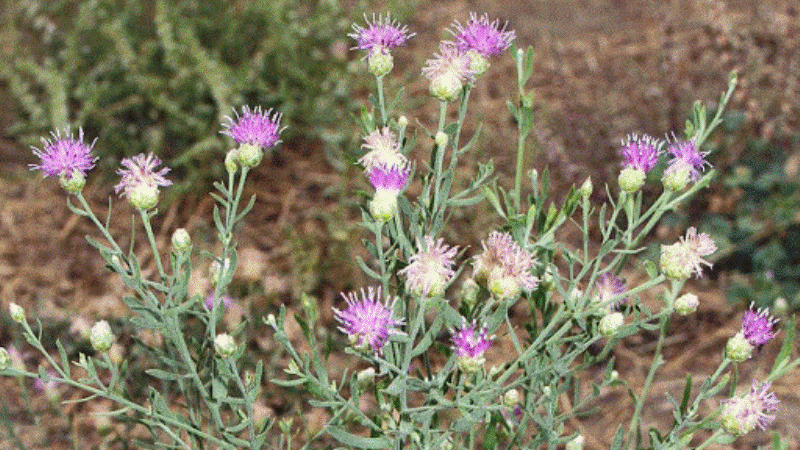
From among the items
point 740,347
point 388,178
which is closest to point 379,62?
point 388,178

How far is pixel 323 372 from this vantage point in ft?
3.99

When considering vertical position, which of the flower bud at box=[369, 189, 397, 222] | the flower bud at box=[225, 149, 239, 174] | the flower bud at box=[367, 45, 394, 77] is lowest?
the flower bud at box=[369, 189, 397, 222]

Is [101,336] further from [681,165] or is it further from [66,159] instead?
[681,165]

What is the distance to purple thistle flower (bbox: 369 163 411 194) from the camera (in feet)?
3.80

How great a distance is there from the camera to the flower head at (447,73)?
1.21 m

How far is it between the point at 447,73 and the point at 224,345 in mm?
374

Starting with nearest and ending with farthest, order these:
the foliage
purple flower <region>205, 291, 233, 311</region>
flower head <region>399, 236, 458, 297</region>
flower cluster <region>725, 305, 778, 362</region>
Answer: flower head <region>399, 236, 458, 297</region>
flower cluster <region>725, 305, 778, 362</region>
purple flower <region>205, 291, 233, 311</region>
the foliage

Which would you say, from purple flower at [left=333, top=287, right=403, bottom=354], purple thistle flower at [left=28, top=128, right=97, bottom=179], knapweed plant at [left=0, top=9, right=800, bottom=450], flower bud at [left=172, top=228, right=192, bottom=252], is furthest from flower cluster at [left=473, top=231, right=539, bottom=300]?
purple thistle flower at [left=28, top=128, right=97, bottom=179]

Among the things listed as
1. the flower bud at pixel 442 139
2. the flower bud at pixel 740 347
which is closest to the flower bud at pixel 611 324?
the flower bud at pixel 740 347

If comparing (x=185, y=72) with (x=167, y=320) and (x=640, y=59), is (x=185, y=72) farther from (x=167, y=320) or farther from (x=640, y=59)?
(x=167, y=320)

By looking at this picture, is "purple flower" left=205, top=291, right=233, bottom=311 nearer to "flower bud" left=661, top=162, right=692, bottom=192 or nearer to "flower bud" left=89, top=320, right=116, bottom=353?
"flower bud" left=89, top=320, right=116, bottom=353

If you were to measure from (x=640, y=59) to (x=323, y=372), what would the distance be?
219cm

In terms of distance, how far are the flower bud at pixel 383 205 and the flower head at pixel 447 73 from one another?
135mm

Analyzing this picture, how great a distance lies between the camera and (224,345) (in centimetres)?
121
